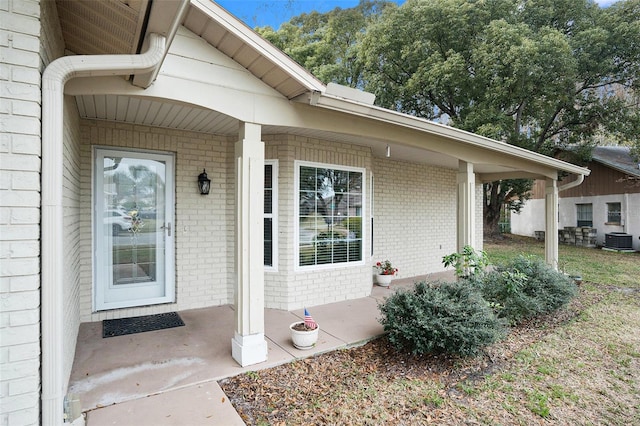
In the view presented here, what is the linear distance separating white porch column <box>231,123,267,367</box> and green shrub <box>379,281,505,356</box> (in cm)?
148

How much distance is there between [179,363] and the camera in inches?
130

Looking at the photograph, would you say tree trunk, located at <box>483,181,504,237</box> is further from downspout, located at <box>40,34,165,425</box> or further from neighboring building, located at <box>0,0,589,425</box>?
downspout, located at <box>40,34,165,425</box>

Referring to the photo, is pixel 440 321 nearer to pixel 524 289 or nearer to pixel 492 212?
pixel 524 289

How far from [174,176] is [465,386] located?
4.30 metres

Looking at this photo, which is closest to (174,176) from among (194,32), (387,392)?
(194,32)

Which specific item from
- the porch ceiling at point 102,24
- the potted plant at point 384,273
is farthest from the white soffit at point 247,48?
the potted plant at point 384,273

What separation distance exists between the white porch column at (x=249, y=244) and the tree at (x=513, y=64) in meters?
11.6

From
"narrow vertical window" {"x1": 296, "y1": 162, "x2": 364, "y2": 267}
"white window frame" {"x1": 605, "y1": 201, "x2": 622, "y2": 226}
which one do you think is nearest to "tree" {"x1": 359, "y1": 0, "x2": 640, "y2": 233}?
"white window frame" {"x1": 605, "y1": 201, "x2": 622, "y2": 226}

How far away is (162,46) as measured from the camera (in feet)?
7.41

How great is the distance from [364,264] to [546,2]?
47.7 ft

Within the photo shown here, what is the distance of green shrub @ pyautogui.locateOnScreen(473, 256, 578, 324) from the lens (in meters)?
4.86

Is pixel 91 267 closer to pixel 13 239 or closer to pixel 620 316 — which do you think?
pixel 13 239

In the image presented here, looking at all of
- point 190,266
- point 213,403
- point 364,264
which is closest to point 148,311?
point 190,266

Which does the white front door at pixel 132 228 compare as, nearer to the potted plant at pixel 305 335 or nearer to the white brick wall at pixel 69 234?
the white brick wall at pixel 69 234
